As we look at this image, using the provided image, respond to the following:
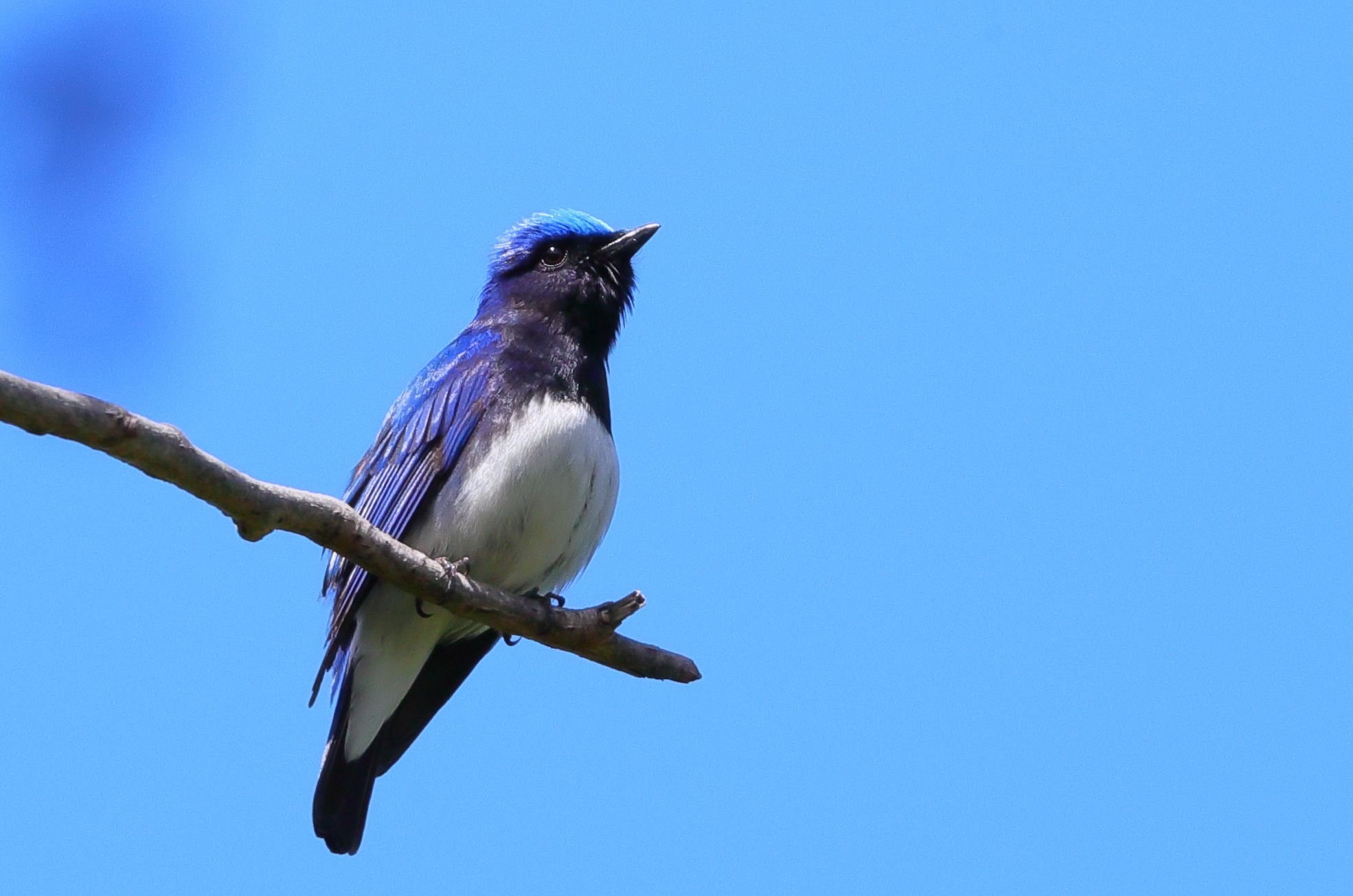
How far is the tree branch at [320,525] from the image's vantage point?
415 cm

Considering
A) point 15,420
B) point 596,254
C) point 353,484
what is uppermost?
point 596,254

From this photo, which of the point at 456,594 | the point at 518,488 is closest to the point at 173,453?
the point at 456,594

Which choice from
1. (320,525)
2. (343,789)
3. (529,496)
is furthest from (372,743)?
(320,525)

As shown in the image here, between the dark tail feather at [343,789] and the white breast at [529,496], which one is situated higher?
the white breast at [529,496]

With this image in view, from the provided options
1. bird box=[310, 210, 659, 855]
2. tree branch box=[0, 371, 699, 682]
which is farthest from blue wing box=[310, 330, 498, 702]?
tree branch box=[0, 371, 699, 682]

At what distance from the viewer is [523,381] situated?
22.0 feet

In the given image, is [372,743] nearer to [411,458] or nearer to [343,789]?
[343,789]

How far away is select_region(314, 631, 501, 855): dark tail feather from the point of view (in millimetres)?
6613

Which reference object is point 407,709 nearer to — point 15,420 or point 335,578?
point 335,578

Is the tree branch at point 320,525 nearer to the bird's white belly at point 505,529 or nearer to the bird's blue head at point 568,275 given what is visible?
the bird's white belly at point 505,529

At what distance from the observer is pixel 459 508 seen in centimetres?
652

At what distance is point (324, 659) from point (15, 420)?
2765 mm

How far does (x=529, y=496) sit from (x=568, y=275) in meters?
1.53

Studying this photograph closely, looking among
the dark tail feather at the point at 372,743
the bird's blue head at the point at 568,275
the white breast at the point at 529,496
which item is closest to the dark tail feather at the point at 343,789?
the dark tail feather at the point at 372,743
